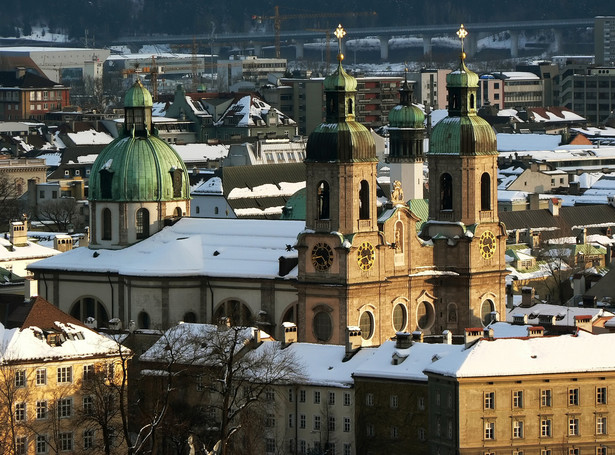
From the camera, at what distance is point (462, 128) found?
14525 centimetres

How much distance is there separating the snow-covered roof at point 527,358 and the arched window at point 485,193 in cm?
2259

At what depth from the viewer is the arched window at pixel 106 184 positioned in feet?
501

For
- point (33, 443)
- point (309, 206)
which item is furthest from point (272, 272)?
point (33, 443)

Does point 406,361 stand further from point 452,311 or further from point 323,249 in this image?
point 452,311

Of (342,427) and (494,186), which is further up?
(494,186)

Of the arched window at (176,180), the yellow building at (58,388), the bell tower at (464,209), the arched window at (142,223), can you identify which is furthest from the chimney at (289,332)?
the arched window at (176,180)

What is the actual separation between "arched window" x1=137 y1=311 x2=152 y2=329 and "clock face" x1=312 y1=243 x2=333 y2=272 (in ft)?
32.3

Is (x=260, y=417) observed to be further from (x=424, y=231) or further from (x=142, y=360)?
(x=424, y=231)

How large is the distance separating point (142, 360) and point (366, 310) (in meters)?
13.6

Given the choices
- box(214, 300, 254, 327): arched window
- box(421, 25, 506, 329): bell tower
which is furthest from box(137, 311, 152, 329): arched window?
box(421, 25, 506, 329): bell tower

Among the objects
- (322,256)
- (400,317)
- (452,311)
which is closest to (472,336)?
(322,256)

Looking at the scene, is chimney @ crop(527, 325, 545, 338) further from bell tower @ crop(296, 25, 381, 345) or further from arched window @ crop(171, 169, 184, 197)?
arched window @ crop(171, 169, 184, 197)

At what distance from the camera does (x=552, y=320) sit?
13738cm

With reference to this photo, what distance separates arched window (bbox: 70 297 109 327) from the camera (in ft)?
488
